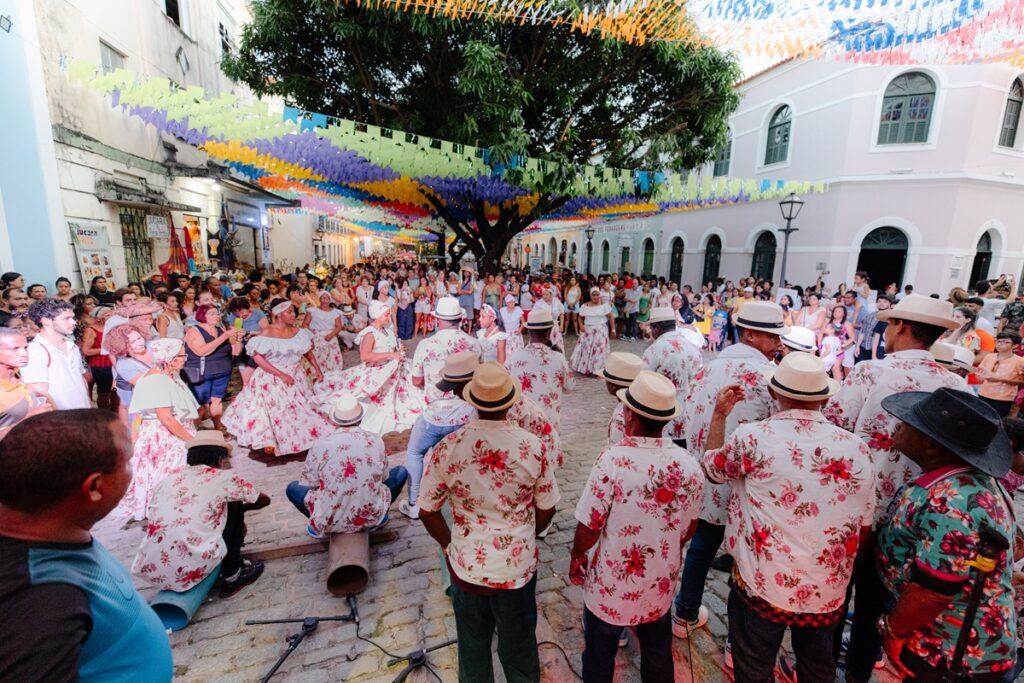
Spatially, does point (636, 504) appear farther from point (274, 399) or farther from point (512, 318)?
point (512, 318)

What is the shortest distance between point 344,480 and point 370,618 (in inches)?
36.8

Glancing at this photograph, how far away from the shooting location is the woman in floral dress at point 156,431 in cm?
394

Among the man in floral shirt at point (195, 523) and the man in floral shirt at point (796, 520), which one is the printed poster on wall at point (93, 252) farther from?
the man in floral shirt at point (796, 520)

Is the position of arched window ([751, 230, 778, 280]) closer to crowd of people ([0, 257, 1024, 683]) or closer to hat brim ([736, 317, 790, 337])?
crowd of people ([0, 257, 1024, 683])

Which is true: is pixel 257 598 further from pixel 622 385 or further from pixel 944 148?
pixel 944 148

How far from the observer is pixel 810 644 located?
6.91 ft

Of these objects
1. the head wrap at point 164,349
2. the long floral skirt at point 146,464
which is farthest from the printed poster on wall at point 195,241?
the long floral skirt at point 146,464

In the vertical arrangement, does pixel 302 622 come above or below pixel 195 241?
below

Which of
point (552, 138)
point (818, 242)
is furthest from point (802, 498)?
point (818, 242)

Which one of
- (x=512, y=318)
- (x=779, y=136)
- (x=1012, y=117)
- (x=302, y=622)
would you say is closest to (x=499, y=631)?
(x=302, y=622)

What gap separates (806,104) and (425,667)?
20.2 m

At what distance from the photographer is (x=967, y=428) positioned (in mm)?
1748

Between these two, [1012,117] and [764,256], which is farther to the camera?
[764,256]

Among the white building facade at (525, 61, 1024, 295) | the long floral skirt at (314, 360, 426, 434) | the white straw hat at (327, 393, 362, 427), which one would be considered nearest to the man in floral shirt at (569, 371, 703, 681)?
the white straw hat at (327, 393, 362, 427)
